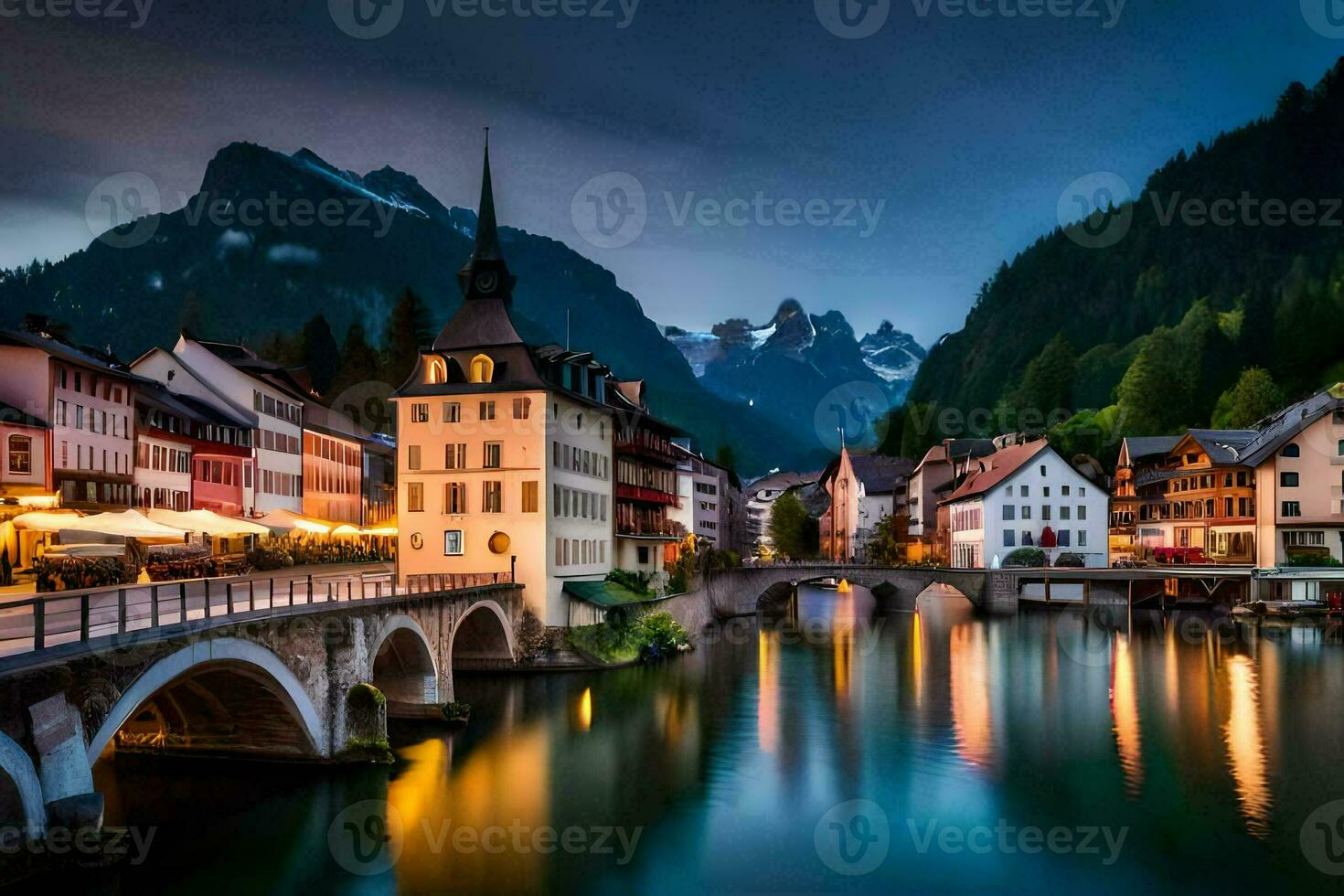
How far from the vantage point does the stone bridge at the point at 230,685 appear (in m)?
19.1

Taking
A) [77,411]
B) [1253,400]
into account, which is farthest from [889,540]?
[77,411]

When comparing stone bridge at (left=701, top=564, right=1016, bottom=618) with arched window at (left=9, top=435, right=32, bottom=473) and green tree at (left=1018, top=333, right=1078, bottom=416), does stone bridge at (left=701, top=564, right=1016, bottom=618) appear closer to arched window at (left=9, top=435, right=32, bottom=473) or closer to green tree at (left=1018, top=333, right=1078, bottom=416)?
arched window at (left=9, top=435, right=32, bottom=473)

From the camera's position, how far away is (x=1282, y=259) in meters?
158

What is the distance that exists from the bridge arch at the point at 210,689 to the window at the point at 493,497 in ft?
75.8

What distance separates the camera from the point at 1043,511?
105 metres

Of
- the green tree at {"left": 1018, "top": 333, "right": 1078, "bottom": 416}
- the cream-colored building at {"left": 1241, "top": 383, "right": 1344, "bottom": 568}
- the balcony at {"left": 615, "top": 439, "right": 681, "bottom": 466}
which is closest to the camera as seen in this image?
the balcony at {"left": 615, "top": 439, "right": 681, "bottom": 466}

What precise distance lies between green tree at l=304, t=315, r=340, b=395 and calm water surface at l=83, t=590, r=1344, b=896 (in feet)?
217

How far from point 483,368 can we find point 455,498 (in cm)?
686

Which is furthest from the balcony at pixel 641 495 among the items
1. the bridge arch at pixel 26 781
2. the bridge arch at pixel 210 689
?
the bridge arch at pixel 26 781

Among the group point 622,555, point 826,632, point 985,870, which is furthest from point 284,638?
point 826,632

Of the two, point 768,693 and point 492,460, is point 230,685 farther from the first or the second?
point 768,693

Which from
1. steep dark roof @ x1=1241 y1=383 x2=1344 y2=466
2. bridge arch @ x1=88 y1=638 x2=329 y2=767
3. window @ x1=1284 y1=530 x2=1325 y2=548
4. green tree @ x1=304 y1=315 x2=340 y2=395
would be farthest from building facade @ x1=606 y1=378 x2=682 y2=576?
window @ x1=1284 y1=530 x2=1325 y2=548

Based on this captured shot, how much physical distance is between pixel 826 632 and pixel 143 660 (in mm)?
65464

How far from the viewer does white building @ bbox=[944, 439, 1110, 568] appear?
104m
